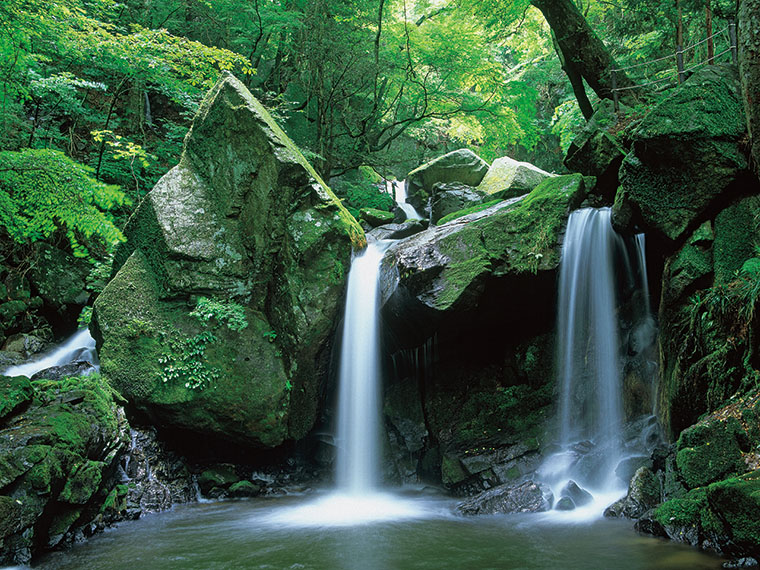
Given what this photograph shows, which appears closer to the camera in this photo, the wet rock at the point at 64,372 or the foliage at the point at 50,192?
the foliage at the point at 50,192

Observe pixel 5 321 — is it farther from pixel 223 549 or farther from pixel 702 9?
pixel 702 9

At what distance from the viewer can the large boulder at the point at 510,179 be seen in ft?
42.1

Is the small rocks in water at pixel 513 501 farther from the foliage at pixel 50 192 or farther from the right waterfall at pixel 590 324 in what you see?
the foliage at pixel 50 192

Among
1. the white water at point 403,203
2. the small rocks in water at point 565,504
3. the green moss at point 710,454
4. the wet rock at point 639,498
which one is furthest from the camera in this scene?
the white water at point 403,203

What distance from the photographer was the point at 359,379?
840 cm

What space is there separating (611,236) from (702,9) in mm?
5810

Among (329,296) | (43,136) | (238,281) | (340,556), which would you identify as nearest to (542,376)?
(329,296)

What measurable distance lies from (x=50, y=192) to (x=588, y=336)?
7418mm

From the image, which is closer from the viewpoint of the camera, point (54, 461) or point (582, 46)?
point (54, 461)

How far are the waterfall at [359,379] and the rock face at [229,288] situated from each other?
1.61 feet

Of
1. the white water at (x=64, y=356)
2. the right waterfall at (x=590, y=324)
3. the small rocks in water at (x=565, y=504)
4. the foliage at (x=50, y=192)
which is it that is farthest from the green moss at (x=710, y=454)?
the white water at (x=64, y=356)

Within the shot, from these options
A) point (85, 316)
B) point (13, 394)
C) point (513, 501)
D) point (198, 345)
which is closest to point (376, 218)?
point (198, 345)

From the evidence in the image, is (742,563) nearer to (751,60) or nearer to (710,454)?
(710,454)

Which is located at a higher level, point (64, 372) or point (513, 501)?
point (64, 372)
